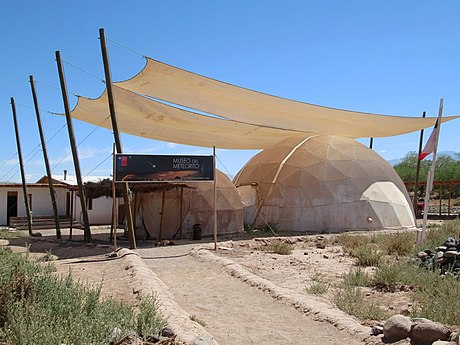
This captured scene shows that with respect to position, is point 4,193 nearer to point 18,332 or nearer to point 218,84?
point 218,84

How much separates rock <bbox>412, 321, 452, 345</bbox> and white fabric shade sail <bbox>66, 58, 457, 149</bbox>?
10402 mm

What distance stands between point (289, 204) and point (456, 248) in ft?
38.4

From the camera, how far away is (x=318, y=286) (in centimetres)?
825

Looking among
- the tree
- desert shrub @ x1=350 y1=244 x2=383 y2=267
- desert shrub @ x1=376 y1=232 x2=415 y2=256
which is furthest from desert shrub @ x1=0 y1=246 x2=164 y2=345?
the tree

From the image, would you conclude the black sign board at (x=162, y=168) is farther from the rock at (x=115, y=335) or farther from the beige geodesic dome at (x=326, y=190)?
the rock at (x=115, y=335)

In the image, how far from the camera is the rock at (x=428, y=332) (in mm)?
4773

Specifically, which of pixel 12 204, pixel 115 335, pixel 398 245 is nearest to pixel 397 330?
pixel 115 335

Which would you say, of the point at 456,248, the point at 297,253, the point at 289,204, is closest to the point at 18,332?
the point at 456,248

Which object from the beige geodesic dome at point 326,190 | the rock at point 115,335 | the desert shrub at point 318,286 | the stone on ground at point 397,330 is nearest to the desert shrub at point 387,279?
the desert shrub at point 318,286

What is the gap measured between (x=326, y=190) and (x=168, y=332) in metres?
16.8

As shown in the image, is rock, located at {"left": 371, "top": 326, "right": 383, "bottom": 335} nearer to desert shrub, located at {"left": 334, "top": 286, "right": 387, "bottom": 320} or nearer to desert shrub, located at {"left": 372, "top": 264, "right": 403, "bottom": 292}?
desert shrub, located at {"left": 334, "top": 286, "right": 387, "bottom": 320}

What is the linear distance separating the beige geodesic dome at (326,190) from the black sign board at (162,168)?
631 cm

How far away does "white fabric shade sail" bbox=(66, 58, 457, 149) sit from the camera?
14859 millimetres

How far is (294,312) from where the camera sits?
6934 millimetres
